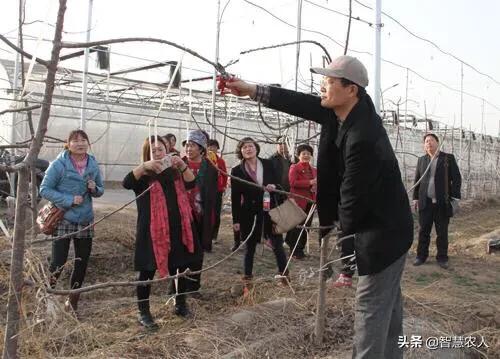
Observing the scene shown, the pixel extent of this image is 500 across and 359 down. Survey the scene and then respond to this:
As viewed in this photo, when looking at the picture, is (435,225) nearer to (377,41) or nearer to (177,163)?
(377,41)

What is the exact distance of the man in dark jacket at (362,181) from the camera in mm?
2184

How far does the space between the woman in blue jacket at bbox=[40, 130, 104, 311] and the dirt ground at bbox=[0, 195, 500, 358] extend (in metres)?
0.19

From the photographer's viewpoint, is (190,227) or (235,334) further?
(190,227)

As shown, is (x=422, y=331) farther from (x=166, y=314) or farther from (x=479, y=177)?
(x=479, y=177)

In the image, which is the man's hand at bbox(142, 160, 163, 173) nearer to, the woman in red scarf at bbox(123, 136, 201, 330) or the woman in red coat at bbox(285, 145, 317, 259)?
the woman in red scarf at bbox(123, 136, 201, 330)

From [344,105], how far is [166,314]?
2.30m

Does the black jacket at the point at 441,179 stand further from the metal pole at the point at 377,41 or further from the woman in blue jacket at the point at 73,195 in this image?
the woman in blue jacket at the point at 73,195

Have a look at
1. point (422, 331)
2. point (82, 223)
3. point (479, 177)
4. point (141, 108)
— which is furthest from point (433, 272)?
point (479, 177)

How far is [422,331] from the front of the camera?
3.33 metres

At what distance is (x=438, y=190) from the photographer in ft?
20.7

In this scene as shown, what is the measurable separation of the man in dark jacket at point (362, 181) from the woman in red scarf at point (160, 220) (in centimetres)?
141

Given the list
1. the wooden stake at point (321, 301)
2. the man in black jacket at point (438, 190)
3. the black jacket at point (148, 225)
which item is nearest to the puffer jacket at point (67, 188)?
the black jacket at point (148, 225)

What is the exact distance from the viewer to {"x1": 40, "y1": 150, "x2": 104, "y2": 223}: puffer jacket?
12.0ft

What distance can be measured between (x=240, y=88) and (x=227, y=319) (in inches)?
66.4
